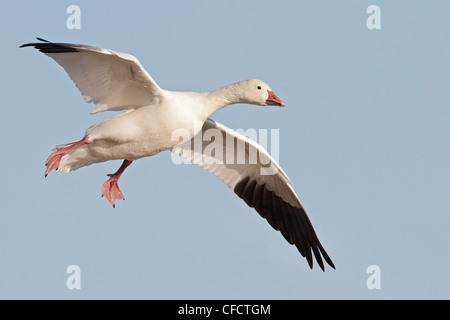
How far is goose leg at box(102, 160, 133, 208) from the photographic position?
1216 centimetres

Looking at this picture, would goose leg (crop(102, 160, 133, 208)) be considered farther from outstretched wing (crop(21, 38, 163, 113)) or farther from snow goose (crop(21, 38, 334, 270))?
outstretched wing (crop(21, 38, 163, 113))

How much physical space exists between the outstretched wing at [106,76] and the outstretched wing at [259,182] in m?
2.23

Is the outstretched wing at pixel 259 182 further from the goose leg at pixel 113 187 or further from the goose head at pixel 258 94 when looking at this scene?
the goose head at pixel 258 94

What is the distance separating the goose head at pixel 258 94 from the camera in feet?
36.2

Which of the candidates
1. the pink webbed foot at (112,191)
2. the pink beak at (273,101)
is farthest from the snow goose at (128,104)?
the pink webbed foot at (112,191)

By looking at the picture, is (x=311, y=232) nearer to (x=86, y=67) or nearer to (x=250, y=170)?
(x=250, y=170)

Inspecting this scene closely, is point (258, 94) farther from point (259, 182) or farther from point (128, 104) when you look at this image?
point (259, 182)

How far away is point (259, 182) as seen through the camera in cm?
1302

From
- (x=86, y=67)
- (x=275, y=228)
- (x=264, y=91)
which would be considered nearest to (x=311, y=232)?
(x=275, y=228)

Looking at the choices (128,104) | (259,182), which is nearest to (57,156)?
(128,104)

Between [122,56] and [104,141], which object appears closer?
[122,56]

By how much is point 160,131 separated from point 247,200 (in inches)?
116

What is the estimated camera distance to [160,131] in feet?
34.1

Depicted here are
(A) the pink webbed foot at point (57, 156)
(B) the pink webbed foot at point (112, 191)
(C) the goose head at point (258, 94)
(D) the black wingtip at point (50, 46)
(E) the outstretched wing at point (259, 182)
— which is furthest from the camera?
(E) the outstretched wing at point (259, 182)
